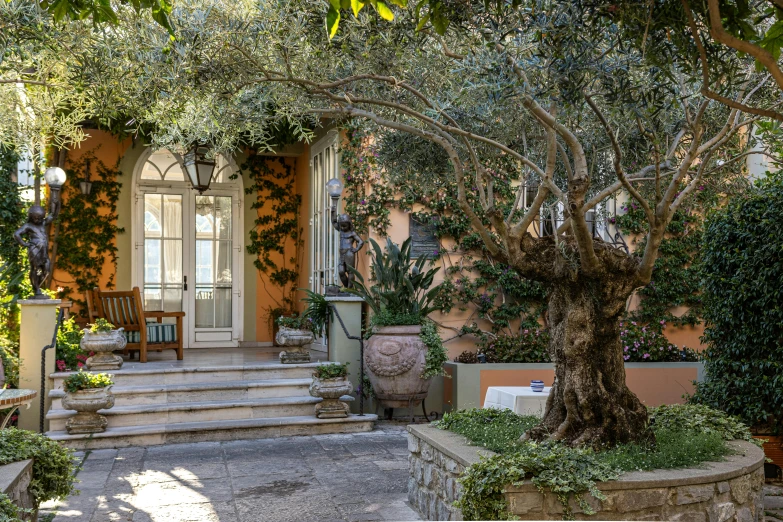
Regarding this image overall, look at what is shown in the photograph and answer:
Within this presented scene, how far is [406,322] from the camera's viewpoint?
7715 mm

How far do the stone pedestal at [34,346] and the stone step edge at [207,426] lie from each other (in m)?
0.36

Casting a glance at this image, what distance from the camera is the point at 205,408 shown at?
7305 mm

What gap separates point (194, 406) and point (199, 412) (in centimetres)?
8

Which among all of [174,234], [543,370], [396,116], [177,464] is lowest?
[177,464]

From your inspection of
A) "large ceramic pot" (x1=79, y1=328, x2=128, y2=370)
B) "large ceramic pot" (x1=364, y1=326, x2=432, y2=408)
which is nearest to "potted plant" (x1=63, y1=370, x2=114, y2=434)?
"large ceramic pot" (x1=79, y1=328, x2=128, y2=370)

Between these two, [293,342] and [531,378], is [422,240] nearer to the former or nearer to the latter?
[293,342]

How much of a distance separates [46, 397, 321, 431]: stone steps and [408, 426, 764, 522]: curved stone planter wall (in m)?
3.50

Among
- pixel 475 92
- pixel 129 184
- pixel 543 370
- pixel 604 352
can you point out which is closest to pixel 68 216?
pixel 129 184

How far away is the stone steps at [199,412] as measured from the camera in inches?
276

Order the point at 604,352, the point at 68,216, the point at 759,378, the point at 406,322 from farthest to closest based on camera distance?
the point at 68,216, the point at 406,322, the point at 759,378, the point at 604,352

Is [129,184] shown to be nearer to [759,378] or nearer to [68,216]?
Answer: [68,216]

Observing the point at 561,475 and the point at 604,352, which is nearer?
the point at 561,475

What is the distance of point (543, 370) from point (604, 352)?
383cm

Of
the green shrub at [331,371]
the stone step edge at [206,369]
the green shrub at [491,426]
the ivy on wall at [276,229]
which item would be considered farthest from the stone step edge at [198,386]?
the ivy on wall at [276,229]
